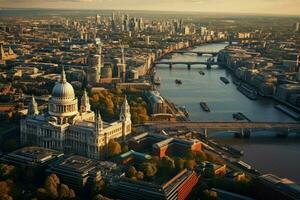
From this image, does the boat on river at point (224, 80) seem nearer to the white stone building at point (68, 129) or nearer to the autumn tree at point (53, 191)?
the white stone building at point (68, 129)

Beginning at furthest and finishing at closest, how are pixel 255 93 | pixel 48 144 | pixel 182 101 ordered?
pixel 255 93 < pixel 182 101 < pixel 48 144

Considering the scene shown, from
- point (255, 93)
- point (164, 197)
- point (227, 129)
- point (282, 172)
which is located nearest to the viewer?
point (164, 197)

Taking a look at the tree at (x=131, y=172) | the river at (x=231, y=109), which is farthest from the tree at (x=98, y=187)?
the river at (x=231, y=109)

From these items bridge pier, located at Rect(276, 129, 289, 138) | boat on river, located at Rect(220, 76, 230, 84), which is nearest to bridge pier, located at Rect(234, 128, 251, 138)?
bridge pier, located at Rect(276, 129, 289, 138)

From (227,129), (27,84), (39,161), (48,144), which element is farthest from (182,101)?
(39,161)

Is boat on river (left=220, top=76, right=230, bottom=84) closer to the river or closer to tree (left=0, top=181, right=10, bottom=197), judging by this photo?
the river

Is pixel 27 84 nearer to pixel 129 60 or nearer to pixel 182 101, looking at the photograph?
pixel 182 101
